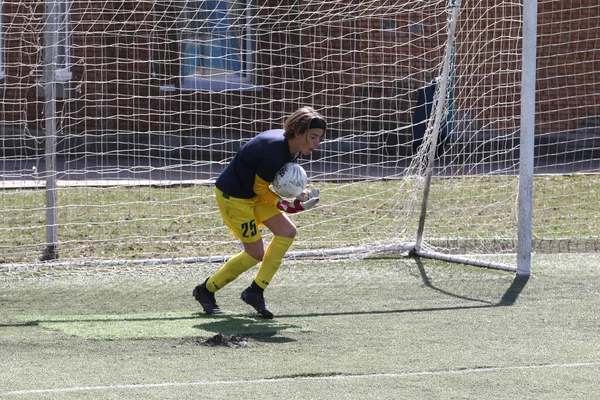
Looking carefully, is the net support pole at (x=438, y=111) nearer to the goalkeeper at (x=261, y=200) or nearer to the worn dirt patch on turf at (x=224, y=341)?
the goalkeeper at (x=261, y=200)

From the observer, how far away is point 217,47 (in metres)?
11.3

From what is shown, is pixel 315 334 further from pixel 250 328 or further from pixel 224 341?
pixel 224 341

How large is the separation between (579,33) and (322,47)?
4510 mm

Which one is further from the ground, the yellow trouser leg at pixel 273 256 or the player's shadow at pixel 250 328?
the yellow trouser leg at pixel 273 256

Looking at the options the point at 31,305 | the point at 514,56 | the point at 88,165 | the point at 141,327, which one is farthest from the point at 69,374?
the point at 88,165

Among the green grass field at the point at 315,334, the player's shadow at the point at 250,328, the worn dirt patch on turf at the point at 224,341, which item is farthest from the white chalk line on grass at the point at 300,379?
the player's shadow at the point at 250,328

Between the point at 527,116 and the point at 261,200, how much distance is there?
8.61ft

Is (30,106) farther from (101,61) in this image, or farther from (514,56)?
(514,56)

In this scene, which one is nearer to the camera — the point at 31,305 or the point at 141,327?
the point at 141,327

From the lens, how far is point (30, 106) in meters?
11.2

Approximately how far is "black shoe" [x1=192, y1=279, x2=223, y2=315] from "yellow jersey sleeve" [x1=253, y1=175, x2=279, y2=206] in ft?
2.48

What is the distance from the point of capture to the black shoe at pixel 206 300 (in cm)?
746

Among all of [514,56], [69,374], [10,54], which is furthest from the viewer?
[10,54]

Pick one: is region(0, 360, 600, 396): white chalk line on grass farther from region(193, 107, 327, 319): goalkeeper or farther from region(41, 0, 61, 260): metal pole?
region(41, 0, 61, 260): metal pole
